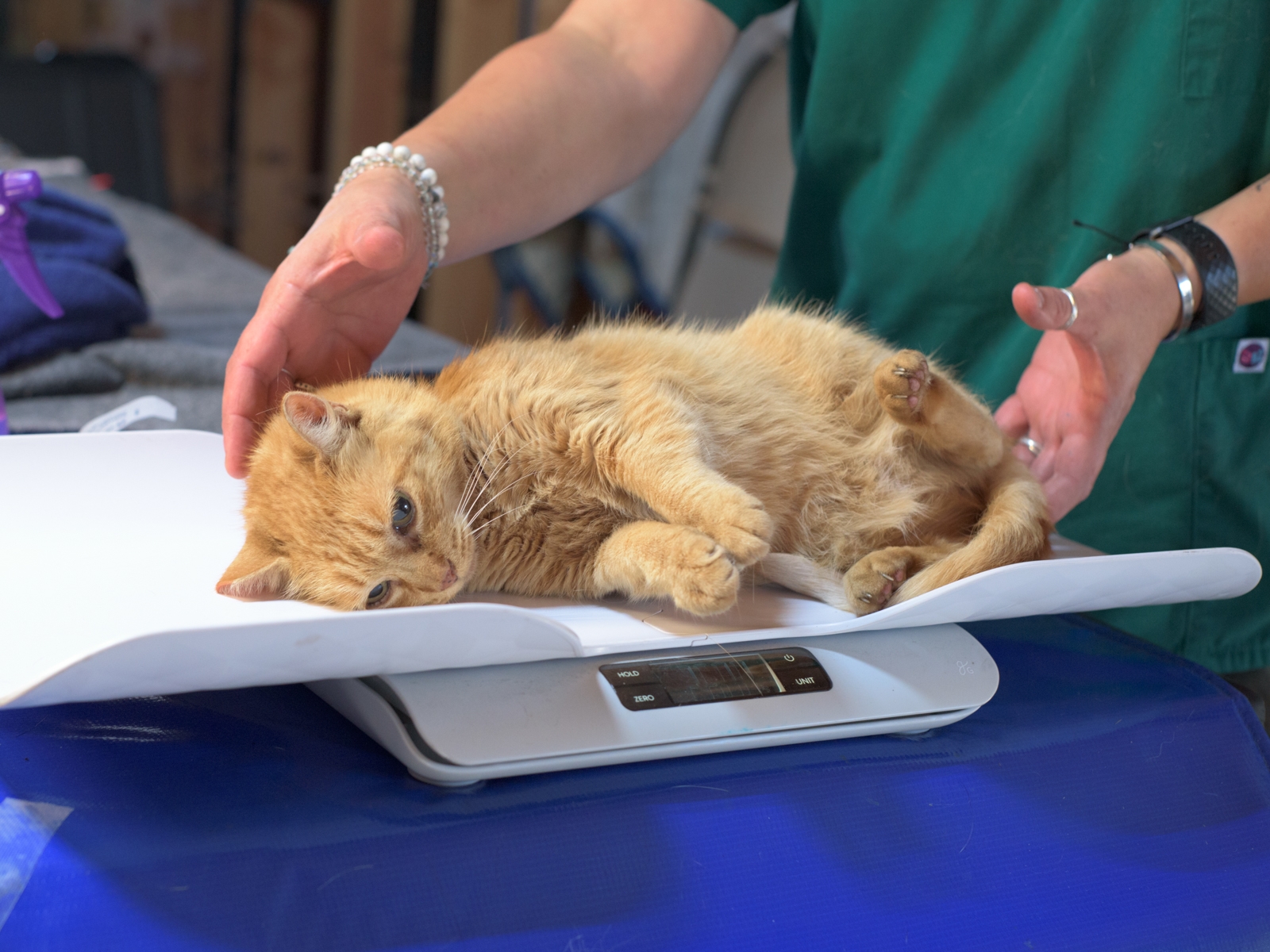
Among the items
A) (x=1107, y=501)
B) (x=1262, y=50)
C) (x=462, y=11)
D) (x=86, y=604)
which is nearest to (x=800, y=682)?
(x=86, y=604)

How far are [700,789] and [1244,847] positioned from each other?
421 millimetres

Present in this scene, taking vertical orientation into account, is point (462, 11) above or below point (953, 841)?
above

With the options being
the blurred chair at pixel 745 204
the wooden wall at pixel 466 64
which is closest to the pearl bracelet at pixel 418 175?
the blurred chair at pixel 745 204

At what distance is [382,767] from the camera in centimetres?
66

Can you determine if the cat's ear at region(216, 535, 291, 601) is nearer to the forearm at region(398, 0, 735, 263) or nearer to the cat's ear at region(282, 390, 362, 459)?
the cat's ear at region(282, 390, 362, 459)

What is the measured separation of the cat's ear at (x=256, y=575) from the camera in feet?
2.41

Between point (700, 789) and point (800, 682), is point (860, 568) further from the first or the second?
point (700, 789)

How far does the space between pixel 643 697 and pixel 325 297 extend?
0.57 metres

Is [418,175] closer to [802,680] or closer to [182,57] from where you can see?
[802,680]

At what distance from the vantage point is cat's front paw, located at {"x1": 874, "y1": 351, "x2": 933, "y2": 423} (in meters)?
0.96

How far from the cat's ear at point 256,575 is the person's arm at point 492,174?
0.58ft

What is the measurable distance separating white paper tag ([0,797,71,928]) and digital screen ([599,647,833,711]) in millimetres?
349

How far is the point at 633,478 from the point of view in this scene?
0.90 meters

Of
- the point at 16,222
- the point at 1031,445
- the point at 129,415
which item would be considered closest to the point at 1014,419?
the point at 1031,445
